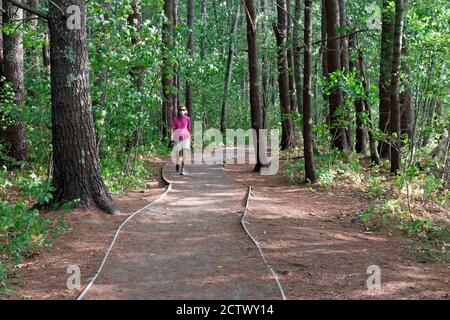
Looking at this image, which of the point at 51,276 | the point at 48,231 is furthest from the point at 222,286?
the point at 48,231

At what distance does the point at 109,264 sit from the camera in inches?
255

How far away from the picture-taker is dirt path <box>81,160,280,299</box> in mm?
5582

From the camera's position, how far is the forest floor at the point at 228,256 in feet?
18.7

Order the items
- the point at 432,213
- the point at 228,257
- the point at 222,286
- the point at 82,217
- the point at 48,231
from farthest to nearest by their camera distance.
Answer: the point at 432,213, the point at 82,217, the point at 48,231, the point at 228,257, the point at 222,286

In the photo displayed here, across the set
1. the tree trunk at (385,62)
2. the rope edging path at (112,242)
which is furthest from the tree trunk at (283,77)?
the rope edging path at (112,242)

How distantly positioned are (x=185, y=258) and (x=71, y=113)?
3.43 m

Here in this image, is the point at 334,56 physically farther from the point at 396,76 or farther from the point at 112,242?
the point at 112,242

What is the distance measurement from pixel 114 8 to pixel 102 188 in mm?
4426

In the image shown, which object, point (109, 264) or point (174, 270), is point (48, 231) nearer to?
point (109, 264)

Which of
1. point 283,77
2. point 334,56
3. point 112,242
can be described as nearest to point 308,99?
point 334,56

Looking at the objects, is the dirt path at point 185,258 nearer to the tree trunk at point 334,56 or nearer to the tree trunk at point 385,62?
the tree trunk at point 334,56

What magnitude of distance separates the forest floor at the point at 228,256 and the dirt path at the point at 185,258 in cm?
1

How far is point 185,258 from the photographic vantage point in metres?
6.85

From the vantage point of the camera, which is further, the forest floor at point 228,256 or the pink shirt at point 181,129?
the pink shirt at point 181,129
